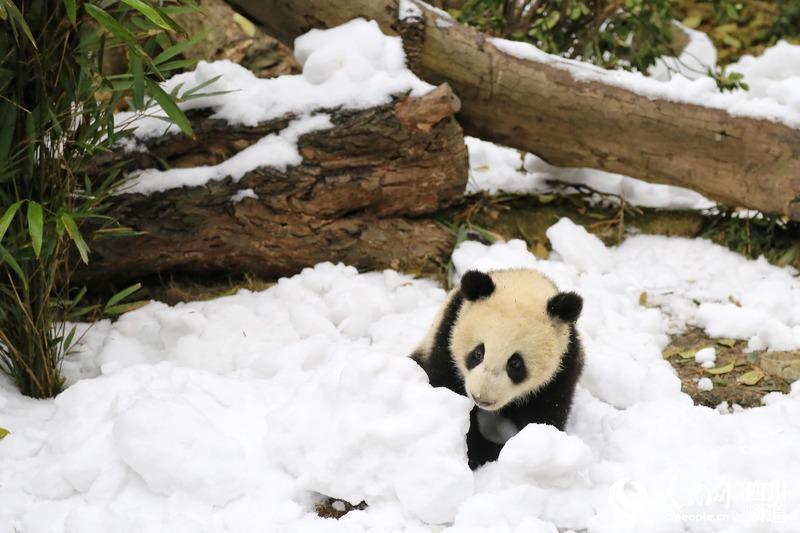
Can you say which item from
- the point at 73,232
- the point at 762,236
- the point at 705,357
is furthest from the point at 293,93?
the point at 762,236

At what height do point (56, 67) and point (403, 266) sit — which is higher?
point (56, 67)

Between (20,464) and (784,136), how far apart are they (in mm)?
3847

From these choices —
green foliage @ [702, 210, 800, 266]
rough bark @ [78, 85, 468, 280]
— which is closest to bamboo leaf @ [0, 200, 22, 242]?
rough bark @ [78, 85, 468, 280]

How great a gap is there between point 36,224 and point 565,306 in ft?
6.04

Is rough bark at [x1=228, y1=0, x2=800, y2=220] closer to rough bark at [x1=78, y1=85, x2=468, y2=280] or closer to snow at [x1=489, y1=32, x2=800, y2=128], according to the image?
snow at [x1=489, y1=32, x2=800, y2=128]

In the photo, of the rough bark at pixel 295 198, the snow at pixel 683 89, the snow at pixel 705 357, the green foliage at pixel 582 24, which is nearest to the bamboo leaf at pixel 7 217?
the rough bark at pixel 295 198

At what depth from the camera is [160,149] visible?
3.96 m

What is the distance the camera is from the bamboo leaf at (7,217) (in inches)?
109

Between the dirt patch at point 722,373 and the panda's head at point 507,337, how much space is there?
84cm

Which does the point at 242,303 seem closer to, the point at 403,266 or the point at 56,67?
the point at 403,266

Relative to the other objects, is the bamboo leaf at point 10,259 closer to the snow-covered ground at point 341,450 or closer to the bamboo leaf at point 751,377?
the snow-covered ground at point 341,450

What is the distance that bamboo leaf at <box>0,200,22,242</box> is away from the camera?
2.77 m

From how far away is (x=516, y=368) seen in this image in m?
2.94

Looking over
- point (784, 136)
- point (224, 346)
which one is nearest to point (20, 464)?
point (224, 346)
